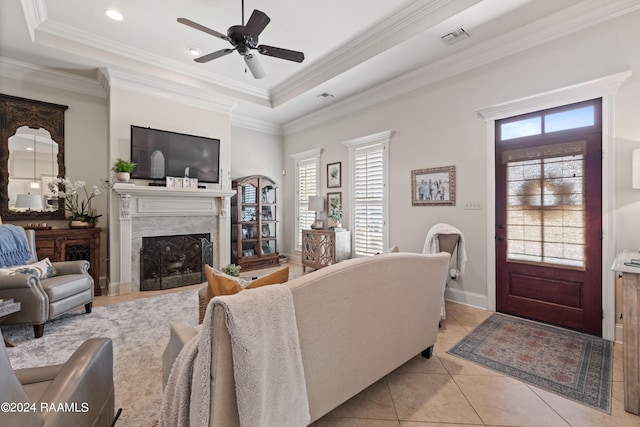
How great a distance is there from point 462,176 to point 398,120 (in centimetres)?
136

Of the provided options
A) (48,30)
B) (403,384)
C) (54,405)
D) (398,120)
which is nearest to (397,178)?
(398,120)

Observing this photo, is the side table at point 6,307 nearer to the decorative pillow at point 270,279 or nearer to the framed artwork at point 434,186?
the decorative pillow at point 270,279

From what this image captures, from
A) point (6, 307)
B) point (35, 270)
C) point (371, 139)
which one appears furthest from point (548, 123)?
point (35, 270)

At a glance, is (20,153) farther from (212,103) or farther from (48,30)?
(212,103)

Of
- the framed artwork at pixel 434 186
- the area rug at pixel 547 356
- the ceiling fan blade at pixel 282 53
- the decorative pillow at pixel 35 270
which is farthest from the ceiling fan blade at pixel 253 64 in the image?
the area rug at pixel 547 356

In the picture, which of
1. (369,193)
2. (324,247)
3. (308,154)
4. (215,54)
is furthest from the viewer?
(308,154)

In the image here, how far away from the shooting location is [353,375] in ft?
5.35

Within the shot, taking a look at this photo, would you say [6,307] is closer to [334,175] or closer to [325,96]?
[334,175]

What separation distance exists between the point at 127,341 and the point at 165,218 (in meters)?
2.31

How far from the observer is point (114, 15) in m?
3.20

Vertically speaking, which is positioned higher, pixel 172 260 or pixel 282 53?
pixel 282 53

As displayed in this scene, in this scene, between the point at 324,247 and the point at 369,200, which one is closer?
the point at 369,200

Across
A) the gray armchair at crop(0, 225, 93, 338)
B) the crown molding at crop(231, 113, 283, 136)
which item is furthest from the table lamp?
the gray armchair at crop(0, 225, 93, 338)

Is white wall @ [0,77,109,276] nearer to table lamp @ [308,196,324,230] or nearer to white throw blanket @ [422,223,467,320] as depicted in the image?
table lamp @ [308,196,324,230]
